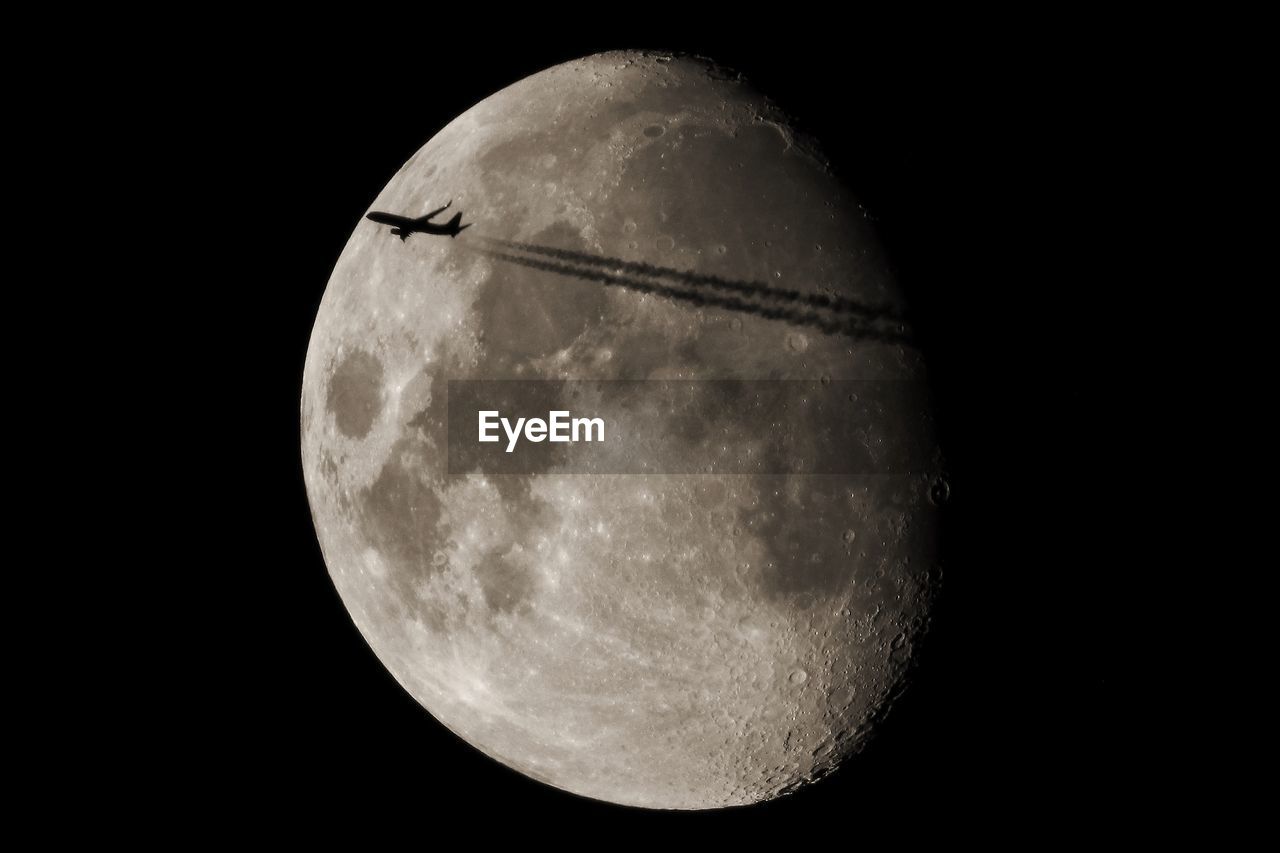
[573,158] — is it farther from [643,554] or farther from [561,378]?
[643,554]

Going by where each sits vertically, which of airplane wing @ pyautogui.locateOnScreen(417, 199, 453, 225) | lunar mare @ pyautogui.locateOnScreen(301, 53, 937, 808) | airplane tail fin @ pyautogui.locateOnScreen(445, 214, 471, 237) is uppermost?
airplane wing @ pyautogui.locateOnScreen(417, 199, 453, 225)

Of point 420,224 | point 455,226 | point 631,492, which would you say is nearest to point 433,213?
point 420,224

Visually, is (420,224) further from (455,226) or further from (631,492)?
(631,492)

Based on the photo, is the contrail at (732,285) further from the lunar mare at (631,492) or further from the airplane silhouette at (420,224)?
the airplane silhouette at (420,224)

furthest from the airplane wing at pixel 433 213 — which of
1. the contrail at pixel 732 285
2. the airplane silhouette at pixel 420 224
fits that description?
the contrail at pixel 732 285

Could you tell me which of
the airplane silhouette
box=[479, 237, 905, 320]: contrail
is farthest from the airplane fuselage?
box=[479, 237, 905, 320]: contrail

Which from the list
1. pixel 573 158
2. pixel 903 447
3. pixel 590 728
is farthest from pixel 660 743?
pixel 573 158

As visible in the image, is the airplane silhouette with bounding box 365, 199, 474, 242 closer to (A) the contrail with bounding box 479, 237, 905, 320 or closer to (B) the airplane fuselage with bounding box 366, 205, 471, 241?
(B) the airplane fuselage with bounding box 366, 205, 471, 241
